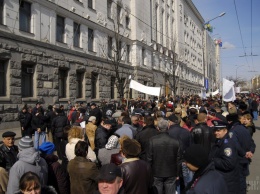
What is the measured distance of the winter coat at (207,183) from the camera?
2.94 m

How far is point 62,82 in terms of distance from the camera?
1927cm

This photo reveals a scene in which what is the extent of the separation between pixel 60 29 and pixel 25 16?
3.22 meters

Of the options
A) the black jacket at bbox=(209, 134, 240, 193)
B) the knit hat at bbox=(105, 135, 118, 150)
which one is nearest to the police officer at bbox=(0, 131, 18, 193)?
the knit hat at bbox=(105, 135, 118, 150)

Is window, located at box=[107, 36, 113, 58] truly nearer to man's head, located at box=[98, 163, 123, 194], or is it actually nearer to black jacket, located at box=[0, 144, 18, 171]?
black jacket, located at box=[0, 144, 18, 171]

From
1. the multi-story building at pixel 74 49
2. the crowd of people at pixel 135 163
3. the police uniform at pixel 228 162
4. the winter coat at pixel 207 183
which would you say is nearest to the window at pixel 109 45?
the multi-story building at pixel 74 49

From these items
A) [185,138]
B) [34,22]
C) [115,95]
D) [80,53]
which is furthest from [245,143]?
[115,95]

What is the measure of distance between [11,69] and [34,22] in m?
3.32

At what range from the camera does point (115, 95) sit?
86.0ft

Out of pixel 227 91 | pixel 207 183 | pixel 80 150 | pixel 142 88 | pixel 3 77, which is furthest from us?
Result: pixel 142 88

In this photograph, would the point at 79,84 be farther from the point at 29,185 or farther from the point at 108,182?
the point at 108,182

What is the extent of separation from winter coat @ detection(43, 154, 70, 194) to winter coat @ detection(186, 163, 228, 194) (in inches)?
85.5

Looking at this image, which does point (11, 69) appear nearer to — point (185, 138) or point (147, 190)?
point (185, 138)

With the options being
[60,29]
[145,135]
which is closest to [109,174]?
[145,135]

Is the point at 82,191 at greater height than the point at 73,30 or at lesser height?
lesser
